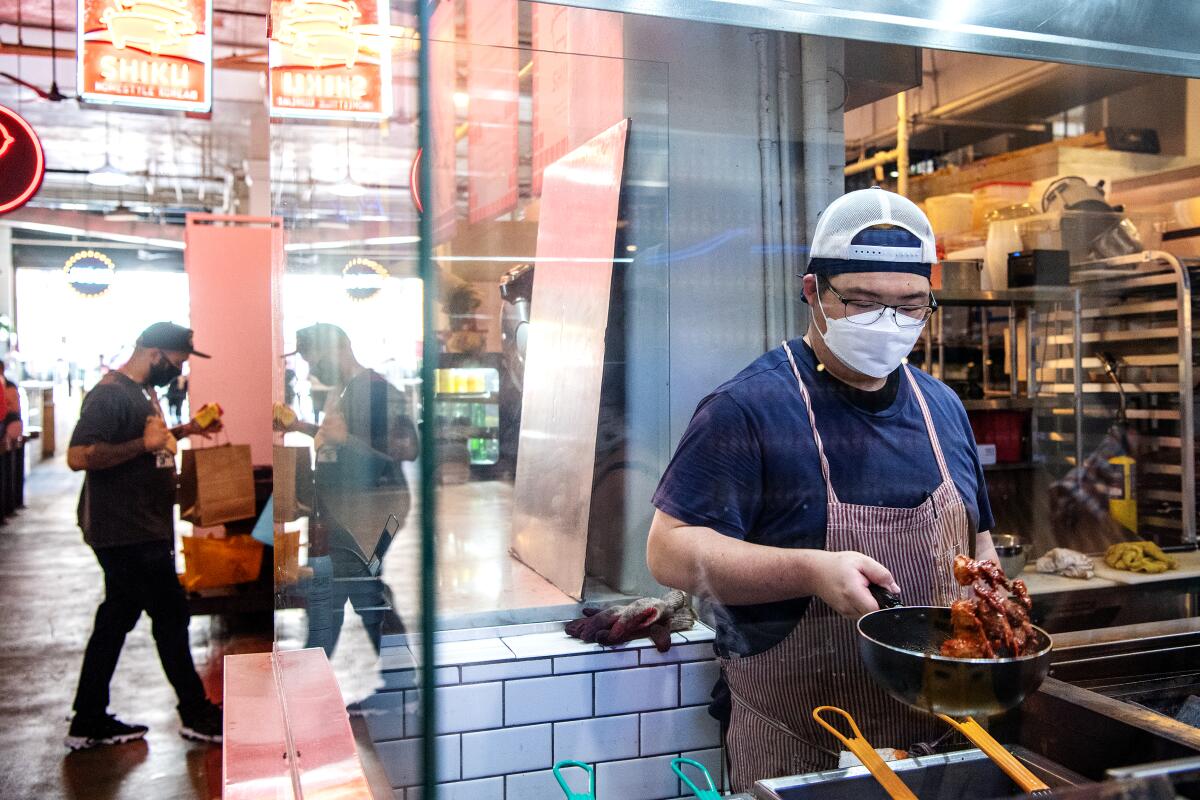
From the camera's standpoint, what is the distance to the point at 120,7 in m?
5.07

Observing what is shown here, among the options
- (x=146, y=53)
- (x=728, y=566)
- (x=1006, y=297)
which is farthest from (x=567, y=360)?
(x=146, y=53)

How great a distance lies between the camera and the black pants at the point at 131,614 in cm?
401

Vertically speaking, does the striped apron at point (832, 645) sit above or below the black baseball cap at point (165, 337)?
below

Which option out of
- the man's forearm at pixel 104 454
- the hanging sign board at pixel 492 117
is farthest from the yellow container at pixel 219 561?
the hanging sign board at pixel 492 117

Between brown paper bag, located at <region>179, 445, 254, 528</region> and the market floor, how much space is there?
828mm

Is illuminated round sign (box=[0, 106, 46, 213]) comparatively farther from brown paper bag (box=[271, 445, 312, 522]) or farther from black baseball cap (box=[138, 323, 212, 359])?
brown paper bag (box=[271, 445, 312, 522])

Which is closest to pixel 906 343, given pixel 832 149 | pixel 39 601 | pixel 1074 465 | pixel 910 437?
pixel 910 437

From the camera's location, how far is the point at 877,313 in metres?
1.53

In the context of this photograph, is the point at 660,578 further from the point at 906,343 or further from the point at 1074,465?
the point at 1074,465

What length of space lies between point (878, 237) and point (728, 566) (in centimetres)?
57

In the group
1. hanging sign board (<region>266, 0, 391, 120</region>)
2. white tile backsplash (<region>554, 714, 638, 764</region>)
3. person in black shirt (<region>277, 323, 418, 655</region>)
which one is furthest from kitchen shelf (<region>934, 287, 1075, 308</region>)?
person in black shirt (<region>277, 323, 418, 655</region>)

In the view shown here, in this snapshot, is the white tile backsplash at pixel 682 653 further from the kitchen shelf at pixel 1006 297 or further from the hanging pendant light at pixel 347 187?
the kitchen shelf at pixel 1006 297

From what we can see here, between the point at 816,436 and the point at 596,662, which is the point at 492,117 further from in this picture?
the point at 596,662

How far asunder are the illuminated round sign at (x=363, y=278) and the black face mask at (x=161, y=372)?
342 centimetres
